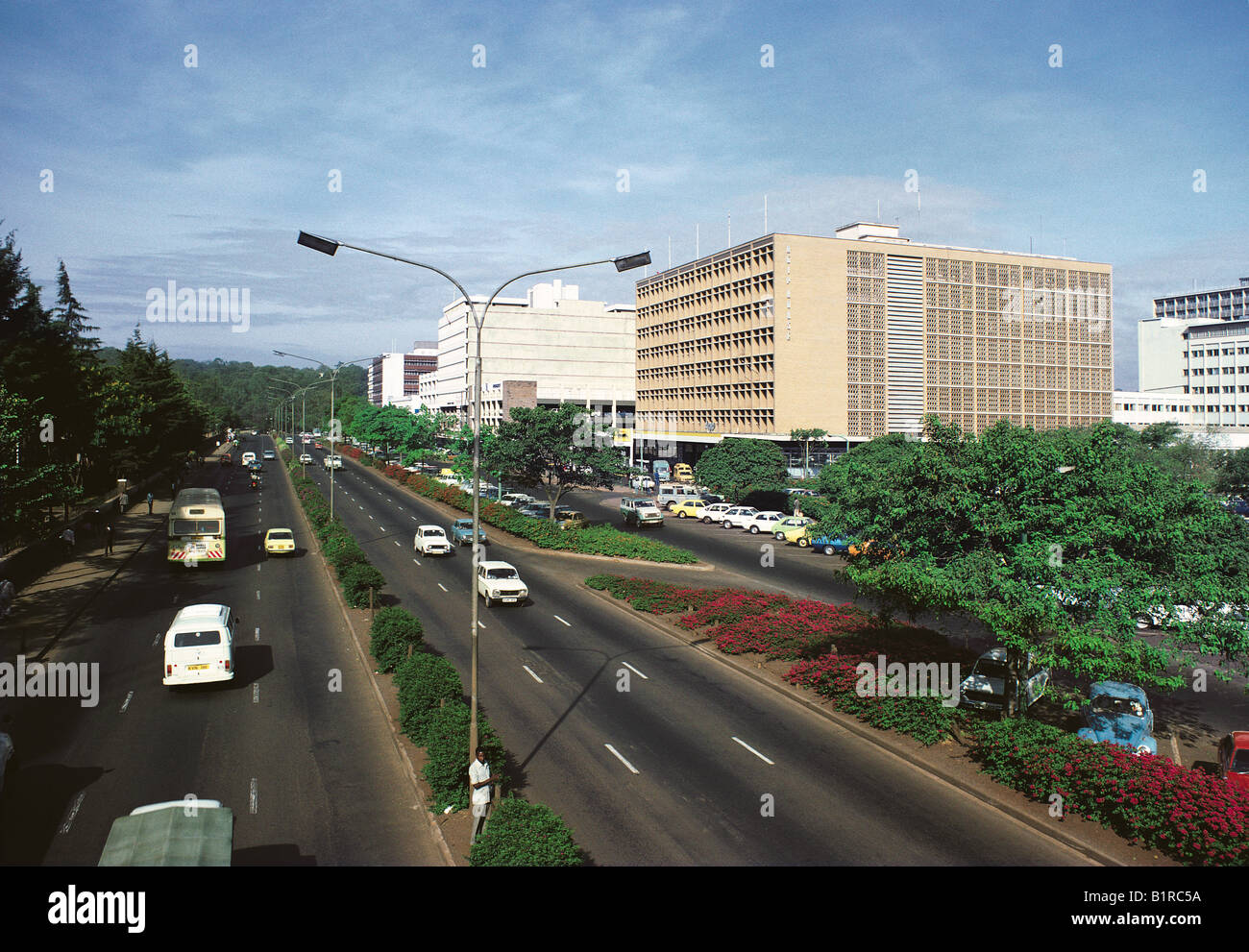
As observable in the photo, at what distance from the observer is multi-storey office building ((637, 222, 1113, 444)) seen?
8175 centimetres

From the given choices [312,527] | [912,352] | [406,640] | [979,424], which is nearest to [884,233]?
[912,352]

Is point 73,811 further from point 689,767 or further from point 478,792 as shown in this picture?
point 689,767

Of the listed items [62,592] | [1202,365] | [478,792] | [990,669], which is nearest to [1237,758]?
Answer: [990,669]

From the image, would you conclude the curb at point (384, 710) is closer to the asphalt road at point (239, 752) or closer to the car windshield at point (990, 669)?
the asphalt road at point (239, 752)

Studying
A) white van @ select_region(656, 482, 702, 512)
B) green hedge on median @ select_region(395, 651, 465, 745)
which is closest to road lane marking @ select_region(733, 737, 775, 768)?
green hedge on median @ select_region(395, 651, 465, 745)

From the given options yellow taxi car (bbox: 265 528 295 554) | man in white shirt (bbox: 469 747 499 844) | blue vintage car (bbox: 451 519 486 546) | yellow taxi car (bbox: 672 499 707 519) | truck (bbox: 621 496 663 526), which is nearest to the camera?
man in white shirt (bbox: 469 747 499 844)

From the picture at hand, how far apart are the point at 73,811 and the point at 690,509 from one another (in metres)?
49.8

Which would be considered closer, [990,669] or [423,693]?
[423,693]

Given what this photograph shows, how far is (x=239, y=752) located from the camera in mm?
16859

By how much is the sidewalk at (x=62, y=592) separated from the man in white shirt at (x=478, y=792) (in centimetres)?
1743

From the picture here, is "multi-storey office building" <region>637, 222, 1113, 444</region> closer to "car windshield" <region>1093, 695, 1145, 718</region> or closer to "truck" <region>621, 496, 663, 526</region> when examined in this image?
"truck" <region>621, 496, 663, 526</region>

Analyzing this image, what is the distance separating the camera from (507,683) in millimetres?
22094

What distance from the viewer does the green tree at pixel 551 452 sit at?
161 ft

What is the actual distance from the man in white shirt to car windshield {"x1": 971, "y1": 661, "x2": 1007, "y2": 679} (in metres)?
12.6
